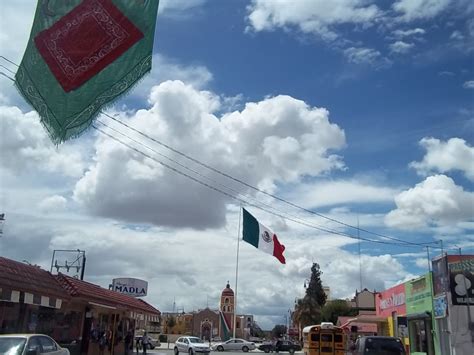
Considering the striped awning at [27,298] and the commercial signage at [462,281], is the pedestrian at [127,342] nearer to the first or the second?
the striped awning at [27,298]

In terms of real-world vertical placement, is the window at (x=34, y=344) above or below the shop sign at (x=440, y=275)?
below

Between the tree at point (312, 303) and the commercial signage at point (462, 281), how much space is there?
52071mm

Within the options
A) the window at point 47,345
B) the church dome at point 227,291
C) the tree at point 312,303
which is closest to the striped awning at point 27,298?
the window at point 47,345

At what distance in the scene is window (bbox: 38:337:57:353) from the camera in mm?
14342

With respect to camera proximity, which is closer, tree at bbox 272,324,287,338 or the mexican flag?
the mexican flag

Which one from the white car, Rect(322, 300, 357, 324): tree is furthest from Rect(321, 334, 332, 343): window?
Rect(322, 300, 357, 324): tree

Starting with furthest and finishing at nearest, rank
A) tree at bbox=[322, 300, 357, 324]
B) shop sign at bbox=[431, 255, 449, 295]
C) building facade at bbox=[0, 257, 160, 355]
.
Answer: tree at bbox=[322, 300, 357, 324] < shop sign at bbox=[431, 255, 449, 295] < building facade at bbox=[0, 257, 160, 355]

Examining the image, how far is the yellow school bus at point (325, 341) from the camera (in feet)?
93.2

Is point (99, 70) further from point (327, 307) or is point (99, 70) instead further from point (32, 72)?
point (327, 307)

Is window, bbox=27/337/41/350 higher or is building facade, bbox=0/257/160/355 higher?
building facade, bbox=0/257/160/355

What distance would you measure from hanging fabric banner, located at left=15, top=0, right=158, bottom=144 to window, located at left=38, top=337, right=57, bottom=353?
752cm

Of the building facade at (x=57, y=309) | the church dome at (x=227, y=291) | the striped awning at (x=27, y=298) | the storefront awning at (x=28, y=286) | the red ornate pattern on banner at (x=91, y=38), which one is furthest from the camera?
the church dome at (x=227, y=291)

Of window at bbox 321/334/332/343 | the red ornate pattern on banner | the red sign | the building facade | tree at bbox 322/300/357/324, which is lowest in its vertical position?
window at bbox 321/334/332/343

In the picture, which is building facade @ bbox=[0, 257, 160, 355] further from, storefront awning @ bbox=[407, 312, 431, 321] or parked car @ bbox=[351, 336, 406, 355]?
storefront awning @ bbox=[407, 312, 431, 321]
